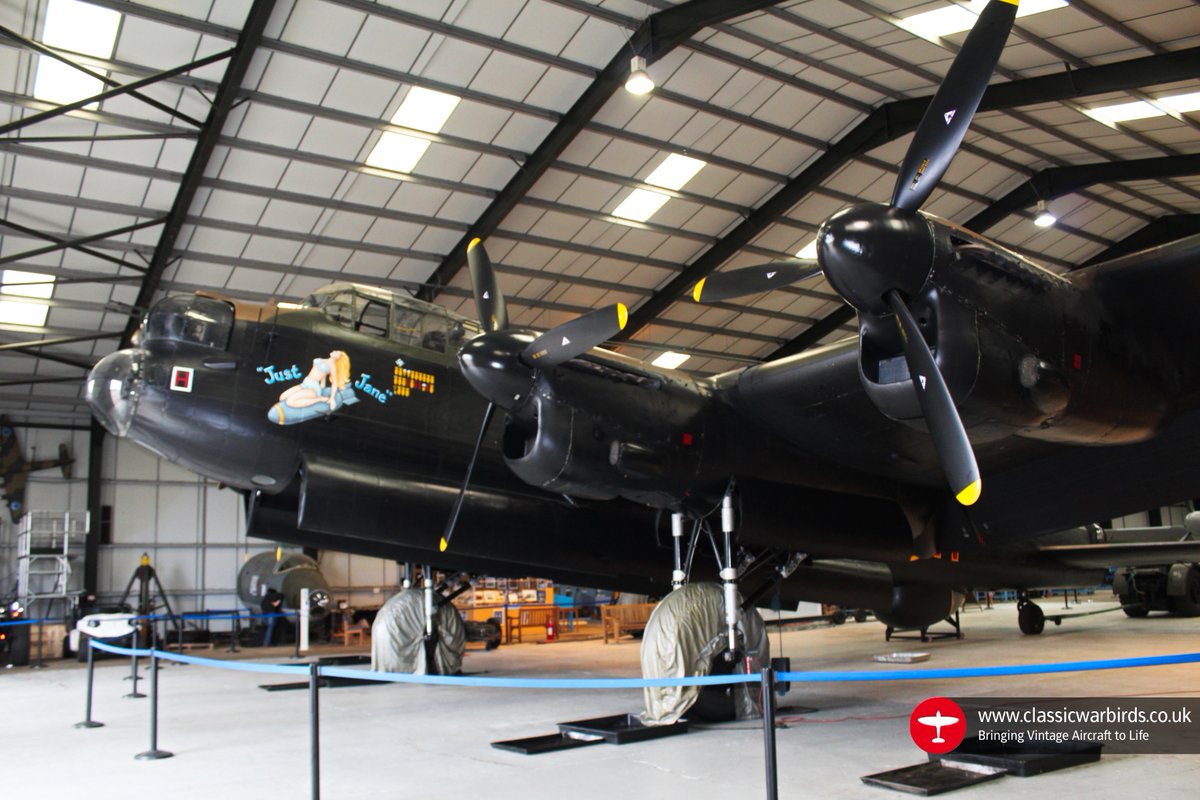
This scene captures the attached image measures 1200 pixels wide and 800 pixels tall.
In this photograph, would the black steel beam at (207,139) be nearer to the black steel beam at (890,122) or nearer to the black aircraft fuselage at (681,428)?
the black aircraft fuselage at (681,428)

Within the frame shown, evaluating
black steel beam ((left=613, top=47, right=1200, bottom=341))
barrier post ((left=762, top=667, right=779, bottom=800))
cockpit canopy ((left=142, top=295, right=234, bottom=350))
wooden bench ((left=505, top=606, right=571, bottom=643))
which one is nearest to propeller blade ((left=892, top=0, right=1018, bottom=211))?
barrier post ((left=762, top=667, right=779, bottom=800))

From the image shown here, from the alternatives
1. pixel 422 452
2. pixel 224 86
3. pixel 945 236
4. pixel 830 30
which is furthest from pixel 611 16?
pixel 945 236

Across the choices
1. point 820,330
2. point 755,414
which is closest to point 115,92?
point 755,414

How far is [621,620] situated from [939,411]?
17835mm

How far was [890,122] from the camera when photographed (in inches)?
843

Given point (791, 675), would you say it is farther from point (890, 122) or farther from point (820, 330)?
point (820, 330)

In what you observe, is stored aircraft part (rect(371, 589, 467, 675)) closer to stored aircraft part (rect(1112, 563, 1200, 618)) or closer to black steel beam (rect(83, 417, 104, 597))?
black steel beam (rect(83, 417, 104, 597))

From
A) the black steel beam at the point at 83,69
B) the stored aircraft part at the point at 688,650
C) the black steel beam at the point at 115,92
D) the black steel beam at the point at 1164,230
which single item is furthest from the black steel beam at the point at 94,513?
the black steel beam at the point at 1164,230

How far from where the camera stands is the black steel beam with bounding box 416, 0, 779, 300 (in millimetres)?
16844

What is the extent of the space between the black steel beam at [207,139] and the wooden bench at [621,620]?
1342 centimetres

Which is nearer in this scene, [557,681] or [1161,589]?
[557,681]

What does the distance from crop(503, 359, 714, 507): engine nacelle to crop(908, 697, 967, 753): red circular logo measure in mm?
4105

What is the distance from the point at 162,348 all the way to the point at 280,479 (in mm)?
2051

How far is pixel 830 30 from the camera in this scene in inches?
716
